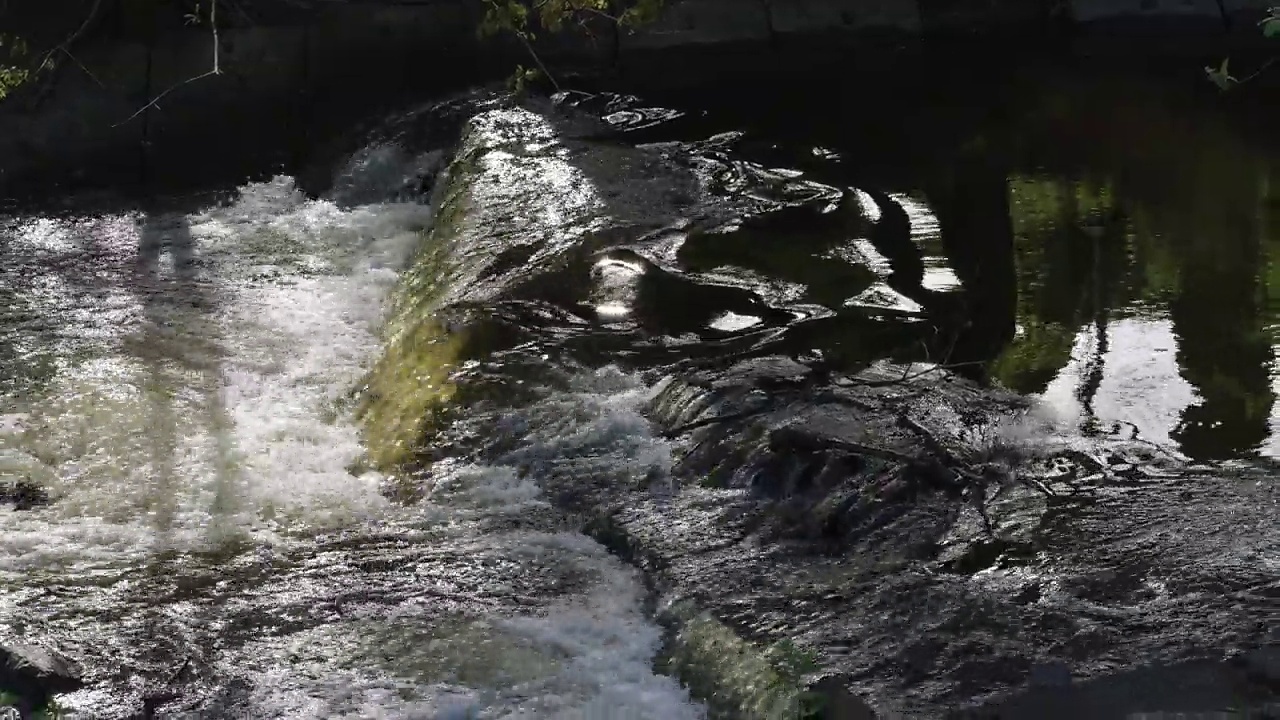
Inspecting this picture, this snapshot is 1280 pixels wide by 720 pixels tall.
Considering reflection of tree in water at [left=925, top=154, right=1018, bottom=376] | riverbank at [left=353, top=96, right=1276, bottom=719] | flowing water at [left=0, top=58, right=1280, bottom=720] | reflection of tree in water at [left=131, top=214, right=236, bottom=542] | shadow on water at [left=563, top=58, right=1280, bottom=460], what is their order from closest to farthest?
1. riverbank at [left=353, top=96, right=1276, bottom=719]
2. flowing water at [left=0, top=58, right=1280, bottom=720]
3. reflection of tree in water at [left=131, top=214, right=236, bottom=542]
4. shadow on water at [left=563, top=58, right=1280, bottom=460]
5. reflection of tree in water at [left=925, top=154, right=1018, bottom=376]

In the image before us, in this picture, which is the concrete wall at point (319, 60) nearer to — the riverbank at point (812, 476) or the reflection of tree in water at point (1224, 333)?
the riverbank at point (812, 476)

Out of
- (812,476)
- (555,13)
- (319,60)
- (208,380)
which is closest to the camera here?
(812,476)

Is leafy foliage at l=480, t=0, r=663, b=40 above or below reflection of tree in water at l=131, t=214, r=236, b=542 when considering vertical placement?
above

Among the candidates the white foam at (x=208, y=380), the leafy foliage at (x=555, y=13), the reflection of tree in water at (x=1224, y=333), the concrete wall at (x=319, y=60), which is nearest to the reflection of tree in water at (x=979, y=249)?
the reflection of tree in water at (x=1224, y=333)

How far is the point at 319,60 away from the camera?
33.8ft

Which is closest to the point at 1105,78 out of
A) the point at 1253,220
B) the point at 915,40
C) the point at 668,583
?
the point at 915,40

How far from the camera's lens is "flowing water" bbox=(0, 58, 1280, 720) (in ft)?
13.3

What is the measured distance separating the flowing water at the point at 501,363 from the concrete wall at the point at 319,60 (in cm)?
73

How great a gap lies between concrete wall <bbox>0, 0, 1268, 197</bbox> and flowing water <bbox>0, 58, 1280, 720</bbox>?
0.73 metres

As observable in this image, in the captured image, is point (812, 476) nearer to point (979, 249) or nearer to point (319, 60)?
point (979, 249)

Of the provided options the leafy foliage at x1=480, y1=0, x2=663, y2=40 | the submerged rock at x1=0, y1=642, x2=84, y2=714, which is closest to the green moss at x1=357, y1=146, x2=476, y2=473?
the leafy foliage at x1=480, y1=0, x2=663, y2=40

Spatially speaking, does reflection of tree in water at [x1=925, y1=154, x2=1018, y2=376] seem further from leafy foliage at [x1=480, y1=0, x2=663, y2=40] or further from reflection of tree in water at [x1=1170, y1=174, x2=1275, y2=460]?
leafy foliage at [x1=480, y1=0, x2=663, y2=40]

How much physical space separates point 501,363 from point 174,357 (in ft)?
6.56

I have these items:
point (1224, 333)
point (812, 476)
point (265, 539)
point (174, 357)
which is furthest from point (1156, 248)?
point (174, 357)
